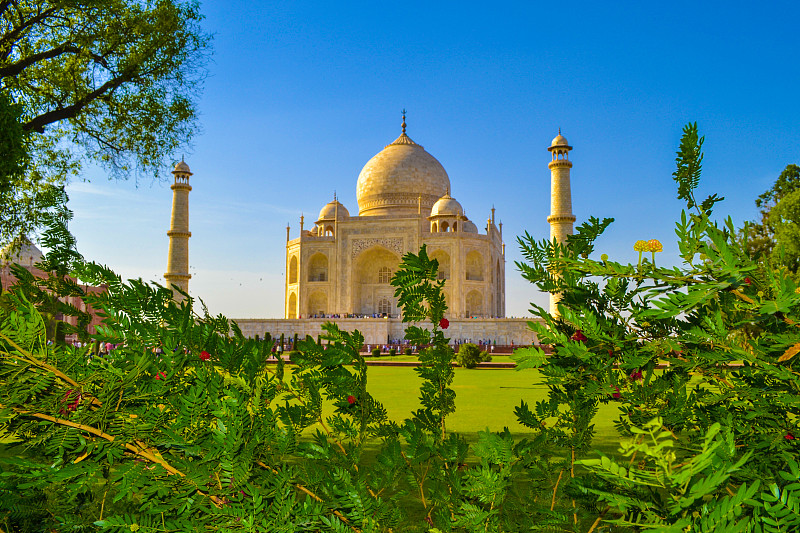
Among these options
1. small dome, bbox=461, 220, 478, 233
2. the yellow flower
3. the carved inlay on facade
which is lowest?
the yellow flower

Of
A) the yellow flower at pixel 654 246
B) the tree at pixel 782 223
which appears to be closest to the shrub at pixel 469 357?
the tree at pixel 782 223

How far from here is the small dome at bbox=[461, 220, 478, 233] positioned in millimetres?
29388

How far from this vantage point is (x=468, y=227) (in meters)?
29.8

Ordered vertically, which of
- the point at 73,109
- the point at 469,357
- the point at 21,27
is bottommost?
the point at 469,357

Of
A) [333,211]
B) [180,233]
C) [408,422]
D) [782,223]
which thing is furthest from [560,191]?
[408,422]

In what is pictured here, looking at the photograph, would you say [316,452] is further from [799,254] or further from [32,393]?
[799,254]

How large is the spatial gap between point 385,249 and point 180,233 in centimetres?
994

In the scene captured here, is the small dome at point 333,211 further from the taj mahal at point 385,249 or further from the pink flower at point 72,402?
the pink flower at point 72,402

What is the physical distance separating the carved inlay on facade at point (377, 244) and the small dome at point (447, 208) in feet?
7.84

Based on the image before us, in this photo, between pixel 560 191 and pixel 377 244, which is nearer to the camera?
pixel 560 191

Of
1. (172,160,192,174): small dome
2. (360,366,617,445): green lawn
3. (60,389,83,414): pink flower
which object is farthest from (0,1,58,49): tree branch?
(172,160,192,174): small dome

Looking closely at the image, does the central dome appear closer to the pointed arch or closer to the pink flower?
the pointed arch

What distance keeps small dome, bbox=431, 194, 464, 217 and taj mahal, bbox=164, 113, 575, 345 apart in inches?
2.0

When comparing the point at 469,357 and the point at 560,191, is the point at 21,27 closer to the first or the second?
the point at 469,357
